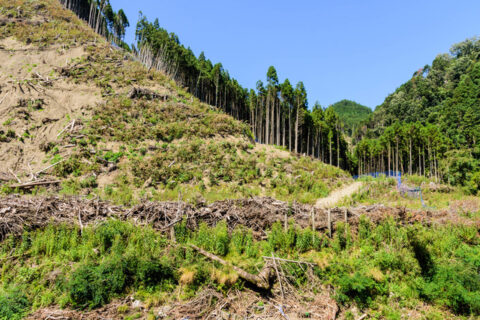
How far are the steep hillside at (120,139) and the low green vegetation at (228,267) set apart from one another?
3.55 meters

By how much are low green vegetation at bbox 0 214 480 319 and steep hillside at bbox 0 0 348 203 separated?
11.6 ft

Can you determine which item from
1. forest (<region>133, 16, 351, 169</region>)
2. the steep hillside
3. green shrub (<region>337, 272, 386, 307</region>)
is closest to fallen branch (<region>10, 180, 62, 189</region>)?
the steep hillside

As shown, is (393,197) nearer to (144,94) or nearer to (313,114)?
(144,94)

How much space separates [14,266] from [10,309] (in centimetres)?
237

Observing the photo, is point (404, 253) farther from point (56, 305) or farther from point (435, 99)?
point (435, 99)

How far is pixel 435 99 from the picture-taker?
6788cm

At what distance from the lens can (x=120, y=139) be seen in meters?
22.0

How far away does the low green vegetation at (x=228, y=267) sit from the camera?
7012 mm

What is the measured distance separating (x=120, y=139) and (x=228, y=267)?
18.5m

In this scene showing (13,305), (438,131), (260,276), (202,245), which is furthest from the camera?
(438,131)

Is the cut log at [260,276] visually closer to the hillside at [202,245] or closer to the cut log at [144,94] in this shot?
the hillside at [202,245]

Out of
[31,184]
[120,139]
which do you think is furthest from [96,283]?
[120,139]

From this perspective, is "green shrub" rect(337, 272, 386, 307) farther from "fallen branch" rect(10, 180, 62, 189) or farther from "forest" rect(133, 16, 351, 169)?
"forest" rect(133, 16, 351, 169)

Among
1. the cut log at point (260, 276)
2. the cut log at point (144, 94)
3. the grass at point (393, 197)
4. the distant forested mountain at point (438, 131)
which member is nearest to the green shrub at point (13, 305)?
the cut log at point (260, 276)
